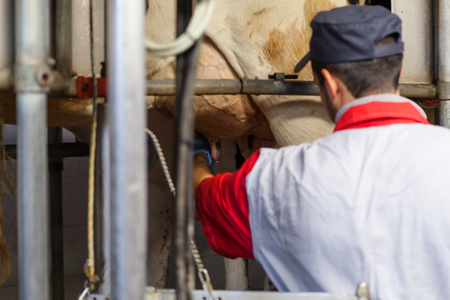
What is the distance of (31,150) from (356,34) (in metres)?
0.52

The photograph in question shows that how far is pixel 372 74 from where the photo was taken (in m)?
0.88

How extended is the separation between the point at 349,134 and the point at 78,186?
185 centimetres

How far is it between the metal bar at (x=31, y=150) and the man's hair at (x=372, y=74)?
48 cm

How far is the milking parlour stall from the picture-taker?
1.59 ft

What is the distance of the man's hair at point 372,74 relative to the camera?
2.89 ft

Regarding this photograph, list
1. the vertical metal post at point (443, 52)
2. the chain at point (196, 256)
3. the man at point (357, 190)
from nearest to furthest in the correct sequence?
the chain at point (196, 256) < the man at point (357, 190) < the vertical metal post at point (443, 52)

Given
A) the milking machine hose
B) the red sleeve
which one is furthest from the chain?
the milking machine hose

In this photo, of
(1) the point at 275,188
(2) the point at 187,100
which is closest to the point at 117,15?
(2) the point at 187,100

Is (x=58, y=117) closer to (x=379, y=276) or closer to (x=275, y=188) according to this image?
(x=275, y=188)

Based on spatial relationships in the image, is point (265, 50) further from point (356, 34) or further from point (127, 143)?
point (127, 143)

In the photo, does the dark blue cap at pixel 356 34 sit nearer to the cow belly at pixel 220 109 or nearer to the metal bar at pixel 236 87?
the metal bar at pixel 236 87

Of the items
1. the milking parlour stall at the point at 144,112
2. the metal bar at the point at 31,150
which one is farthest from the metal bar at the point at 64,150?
the metal bar at the point at 31,150

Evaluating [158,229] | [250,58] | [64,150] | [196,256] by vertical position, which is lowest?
[158,229]

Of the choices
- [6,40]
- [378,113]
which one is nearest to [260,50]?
[378,113]
